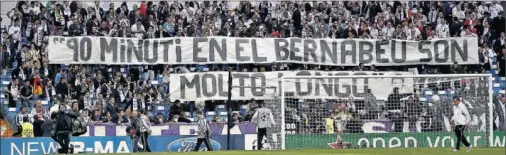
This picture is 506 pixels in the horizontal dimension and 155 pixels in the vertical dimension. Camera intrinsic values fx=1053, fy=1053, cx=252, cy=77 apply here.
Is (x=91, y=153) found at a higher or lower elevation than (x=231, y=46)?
lower

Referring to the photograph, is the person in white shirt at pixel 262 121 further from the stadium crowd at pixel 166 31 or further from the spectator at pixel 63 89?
the spectator at pixel 63 89

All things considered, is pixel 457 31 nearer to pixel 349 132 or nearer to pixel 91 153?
pixel 349 132

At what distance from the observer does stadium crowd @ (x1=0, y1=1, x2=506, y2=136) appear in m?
37.7

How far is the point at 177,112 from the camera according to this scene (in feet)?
125

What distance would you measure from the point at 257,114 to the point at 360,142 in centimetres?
377

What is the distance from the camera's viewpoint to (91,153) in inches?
1325

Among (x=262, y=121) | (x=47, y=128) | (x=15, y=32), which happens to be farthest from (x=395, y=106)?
(x=15, y=32)

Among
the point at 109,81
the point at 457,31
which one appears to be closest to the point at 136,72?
the point at 109,81

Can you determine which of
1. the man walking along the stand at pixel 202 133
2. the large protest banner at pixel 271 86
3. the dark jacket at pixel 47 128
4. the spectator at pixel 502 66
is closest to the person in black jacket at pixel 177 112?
the large protest banner at pixel 271 86

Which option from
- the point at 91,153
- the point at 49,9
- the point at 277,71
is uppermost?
the point at 49,9

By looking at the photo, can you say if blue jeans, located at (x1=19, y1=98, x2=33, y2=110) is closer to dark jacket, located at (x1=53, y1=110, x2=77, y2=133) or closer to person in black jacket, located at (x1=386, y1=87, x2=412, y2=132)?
dark jacket, located at (x1=53, y1=110, x2=77, y2=133)

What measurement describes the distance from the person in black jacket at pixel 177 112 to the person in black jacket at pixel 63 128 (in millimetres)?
5226

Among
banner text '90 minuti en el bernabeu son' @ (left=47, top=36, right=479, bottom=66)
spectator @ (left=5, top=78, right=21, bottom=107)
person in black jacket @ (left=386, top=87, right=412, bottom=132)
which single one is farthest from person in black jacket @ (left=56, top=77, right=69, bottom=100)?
person in black jacket @ (left=386, top=87, right=412, bottom=132)

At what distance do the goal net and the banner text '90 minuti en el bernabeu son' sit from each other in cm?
301
